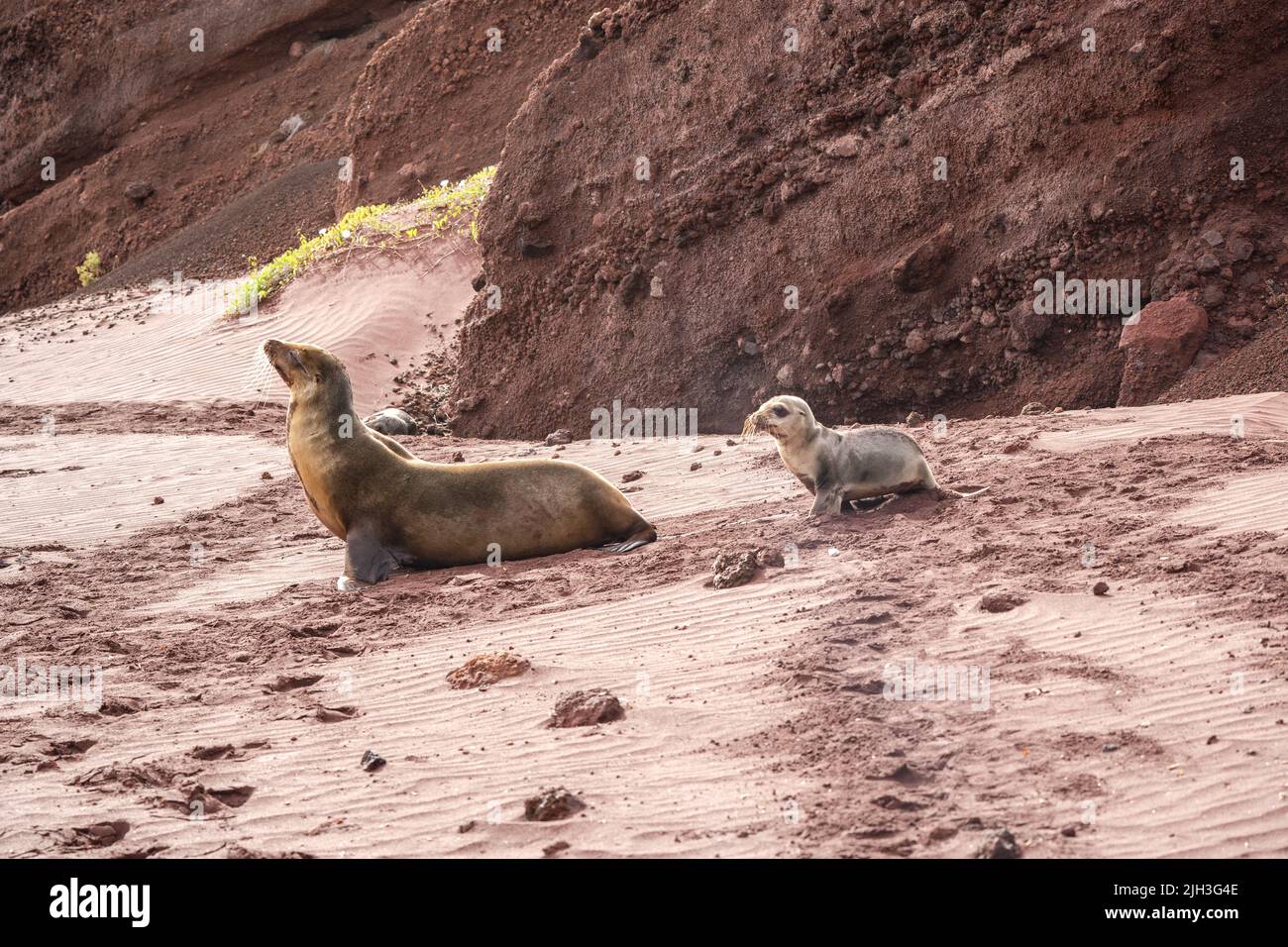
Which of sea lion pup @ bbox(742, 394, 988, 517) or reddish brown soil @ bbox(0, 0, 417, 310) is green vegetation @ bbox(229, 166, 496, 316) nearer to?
reddish brown soil @ bbox(0, 0, 417, 310)

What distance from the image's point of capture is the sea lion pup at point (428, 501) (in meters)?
8.12

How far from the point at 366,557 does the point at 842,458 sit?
2.87 m

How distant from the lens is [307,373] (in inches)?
334

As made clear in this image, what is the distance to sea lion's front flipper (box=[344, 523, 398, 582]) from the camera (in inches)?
314

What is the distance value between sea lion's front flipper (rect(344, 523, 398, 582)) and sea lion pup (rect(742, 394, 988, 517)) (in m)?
2.27

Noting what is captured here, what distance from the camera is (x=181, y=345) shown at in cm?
1833

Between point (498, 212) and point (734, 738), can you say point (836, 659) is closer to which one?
point (734, 738)

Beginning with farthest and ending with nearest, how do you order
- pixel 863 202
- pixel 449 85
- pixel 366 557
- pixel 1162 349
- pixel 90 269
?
1. pixel 90 269
2. pixel 449 85
3. pixel 863 202
4. pixel 1162 349
5. pixel 366 557

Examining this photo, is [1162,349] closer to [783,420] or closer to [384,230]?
[783,420]

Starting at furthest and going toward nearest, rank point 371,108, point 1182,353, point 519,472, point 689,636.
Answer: point 371,108
point 1182,353
point 519,472
point 689,636

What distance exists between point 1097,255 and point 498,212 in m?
6.32

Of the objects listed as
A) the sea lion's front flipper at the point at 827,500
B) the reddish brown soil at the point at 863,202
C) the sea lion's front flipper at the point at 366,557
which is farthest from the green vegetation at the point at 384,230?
the sea lion's front flipper at the point at 827,500

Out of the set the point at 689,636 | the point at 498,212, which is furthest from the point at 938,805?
the point at 498,212

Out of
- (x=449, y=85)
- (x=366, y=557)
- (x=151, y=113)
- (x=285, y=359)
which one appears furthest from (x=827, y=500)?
(x=151, y=113)
